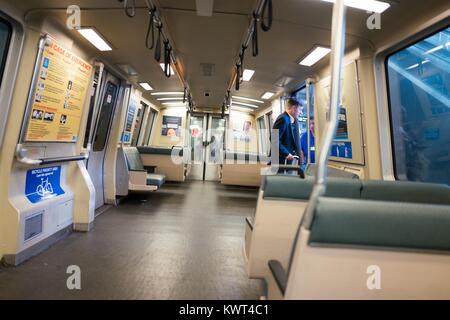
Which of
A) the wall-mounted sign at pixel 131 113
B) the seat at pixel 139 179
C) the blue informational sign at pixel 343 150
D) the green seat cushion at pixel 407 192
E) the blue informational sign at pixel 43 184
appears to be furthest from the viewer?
the wall-mounted sign at pixel 131 113

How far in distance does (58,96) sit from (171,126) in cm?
623

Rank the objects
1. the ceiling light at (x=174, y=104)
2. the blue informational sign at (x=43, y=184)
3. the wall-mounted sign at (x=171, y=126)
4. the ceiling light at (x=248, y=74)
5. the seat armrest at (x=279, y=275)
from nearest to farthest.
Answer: the seat armrest at (x=279, y=275), the blue informational sign at (x=43, y=184), the ceiling light at (x=248, y=74), the ceiling light at (x=174, y=104), the wall-mounted sign at (x=171, y=126)

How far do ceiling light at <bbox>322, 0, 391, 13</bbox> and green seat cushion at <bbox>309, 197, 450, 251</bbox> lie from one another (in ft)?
6.42

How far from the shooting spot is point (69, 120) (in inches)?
134

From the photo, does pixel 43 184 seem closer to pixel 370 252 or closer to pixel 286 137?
pixel 286 137

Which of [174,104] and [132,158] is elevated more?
[174,104]

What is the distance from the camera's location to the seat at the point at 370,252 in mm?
1006

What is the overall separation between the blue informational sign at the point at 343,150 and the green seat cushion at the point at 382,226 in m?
2.48

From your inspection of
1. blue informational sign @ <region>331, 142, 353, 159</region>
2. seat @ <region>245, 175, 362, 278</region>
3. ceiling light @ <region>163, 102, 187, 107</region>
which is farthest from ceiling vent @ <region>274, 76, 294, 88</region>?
ceiling light @ <region>163, 102, 187, 107</region>

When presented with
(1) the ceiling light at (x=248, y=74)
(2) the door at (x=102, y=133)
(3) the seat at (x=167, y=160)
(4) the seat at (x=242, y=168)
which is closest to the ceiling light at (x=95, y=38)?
(2) the door at (x=102, y=133)

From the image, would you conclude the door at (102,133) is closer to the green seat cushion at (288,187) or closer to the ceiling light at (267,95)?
the ceiling light at (267,95)

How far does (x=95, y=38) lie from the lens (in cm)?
329

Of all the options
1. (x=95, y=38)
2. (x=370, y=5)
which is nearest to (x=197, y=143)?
(x=95, y=38)
